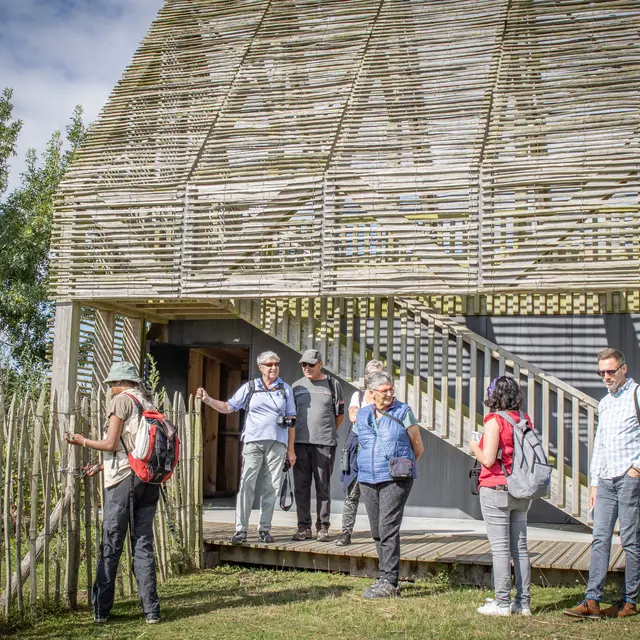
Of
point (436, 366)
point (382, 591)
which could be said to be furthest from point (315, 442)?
point (436, 366)

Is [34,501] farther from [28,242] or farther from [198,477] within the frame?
[28,242]

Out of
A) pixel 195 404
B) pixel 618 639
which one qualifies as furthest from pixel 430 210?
pixel 618 639

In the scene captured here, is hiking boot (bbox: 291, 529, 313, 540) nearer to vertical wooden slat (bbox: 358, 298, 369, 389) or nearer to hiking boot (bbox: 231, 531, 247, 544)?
hiking boot (bbox: 231, 531, 247, 544)

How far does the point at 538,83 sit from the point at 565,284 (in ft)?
9.26

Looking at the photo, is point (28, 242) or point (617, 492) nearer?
point (617, 492)

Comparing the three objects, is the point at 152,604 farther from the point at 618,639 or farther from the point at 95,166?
the point at 95,166

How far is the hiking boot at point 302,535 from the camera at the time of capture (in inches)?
325

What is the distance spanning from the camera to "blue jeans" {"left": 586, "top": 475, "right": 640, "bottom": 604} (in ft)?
19.4

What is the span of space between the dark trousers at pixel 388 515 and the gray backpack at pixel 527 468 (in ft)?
2.88

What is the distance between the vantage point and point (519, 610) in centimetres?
600

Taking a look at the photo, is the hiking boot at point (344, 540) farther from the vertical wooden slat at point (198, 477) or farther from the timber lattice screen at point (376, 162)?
the timber lattice screen at point (376, 162)

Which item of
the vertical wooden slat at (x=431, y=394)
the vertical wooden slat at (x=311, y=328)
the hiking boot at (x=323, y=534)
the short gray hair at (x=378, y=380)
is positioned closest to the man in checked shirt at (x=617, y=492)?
the short gray hair at (x=378, y=380)

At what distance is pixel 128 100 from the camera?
11.9 m

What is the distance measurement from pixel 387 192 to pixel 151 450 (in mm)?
5029
